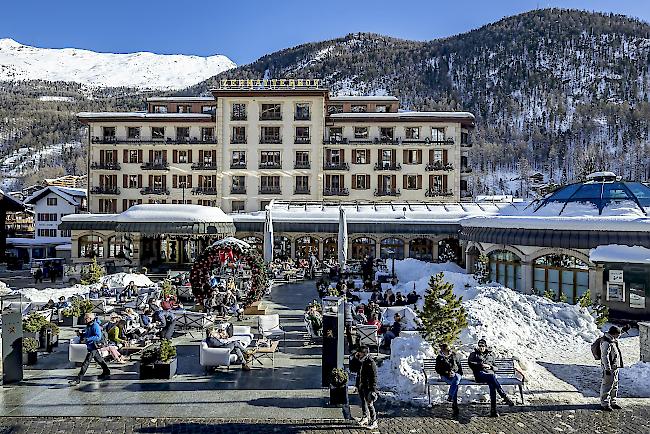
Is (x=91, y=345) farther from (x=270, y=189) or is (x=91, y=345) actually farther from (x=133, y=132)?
(x=133, y=132)

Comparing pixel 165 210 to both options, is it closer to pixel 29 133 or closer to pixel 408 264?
pixel 408 264

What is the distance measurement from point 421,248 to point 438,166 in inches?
512

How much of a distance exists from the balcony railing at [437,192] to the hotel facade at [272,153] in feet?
0.32

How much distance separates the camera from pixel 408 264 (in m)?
34.0

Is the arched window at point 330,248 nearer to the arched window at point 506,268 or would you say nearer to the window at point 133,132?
the arched window at point 506,268

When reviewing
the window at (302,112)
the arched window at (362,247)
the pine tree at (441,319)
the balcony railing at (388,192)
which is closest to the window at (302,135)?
the window at (302,112)

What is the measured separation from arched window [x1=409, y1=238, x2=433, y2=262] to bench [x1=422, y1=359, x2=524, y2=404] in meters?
31.0

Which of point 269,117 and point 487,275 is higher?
point 269,117

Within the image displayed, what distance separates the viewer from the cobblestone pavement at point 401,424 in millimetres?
10422

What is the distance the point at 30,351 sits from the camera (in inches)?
559

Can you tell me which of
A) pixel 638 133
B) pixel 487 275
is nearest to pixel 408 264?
pixel 487 275

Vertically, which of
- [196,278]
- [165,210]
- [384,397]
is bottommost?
[384,397]

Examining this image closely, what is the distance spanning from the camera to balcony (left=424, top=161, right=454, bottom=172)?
2133 inches

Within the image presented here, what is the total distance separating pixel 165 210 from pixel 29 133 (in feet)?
573
